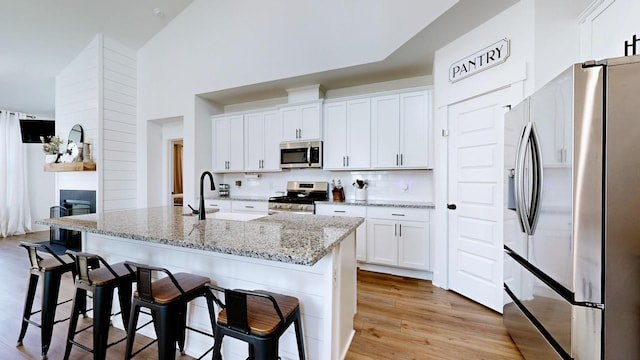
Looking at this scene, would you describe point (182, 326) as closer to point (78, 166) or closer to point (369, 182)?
point (369, 182)

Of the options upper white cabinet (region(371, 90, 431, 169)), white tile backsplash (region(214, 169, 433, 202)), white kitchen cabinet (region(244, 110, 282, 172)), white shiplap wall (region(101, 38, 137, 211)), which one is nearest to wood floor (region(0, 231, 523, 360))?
white tile backsplash (region(214, 169, 433, 202))

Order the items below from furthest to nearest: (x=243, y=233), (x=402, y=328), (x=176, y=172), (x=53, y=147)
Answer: (x=176, y=172) < (x=53, y=147) < (x=402, y=328) < (x=243, y=233)

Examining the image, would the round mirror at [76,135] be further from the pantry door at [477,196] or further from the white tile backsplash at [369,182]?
the pantry door at [477,196]

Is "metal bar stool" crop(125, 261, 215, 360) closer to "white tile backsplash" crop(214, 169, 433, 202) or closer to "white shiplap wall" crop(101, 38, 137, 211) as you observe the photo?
"white tile backsplash" crop(214, 169, 433, 202)

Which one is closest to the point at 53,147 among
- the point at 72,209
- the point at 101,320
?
the point at 72,209

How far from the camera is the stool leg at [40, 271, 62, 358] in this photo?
5.85ft

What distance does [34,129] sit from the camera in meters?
5.43

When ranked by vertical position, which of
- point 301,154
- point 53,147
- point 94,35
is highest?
point 94,35

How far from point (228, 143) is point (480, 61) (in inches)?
152

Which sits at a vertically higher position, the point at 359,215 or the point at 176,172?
the point at 176,172

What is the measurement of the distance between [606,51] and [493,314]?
2.28 metres

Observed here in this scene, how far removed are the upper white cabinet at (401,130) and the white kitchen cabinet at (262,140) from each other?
158 cm

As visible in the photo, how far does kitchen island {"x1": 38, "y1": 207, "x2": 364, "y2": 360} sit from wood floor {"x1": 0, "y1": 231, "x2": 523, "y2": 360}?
311 millimetres

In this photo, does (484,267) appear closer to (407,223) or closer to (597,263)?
(407,223)
